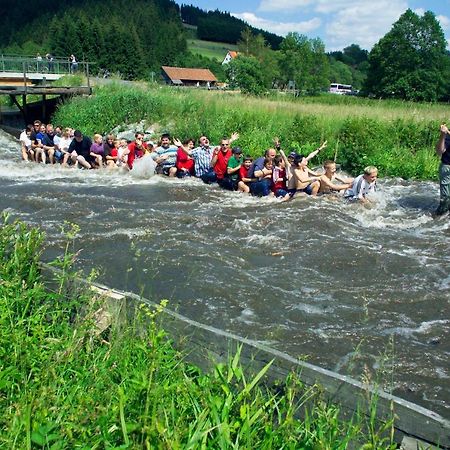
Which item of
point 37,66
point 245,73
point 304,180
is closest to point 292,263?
point 304,180

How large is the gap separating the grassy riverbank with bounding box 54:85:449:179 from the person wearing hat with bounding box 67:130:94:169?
14.0 feet

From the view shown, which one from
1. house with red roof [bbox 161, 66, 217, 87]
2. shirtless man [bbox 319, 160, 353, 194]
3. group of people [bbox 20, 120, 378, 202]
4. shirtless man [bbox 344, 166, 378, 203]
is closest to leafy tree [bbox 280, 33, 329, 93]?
house with red roof [bbox 161, 66, 217, 87]

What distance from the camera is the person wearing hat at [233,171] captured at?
13.5 meters

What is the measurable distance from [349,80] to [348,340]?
516 feet

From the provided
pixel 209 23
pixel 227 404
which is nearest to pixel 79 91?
pixel 227 404

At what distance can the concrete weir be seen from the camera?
297 cm

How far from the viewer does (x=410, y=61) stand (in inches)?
2643

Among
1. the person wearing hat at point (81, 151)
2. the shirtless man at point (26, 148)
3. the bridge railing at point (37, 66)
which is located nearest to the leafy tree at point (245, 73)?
the bridge railing at point (37, 66)

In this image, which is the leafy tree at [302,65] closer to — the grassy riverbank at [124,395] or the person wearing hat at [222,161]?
the person wearing hat at [222,161]

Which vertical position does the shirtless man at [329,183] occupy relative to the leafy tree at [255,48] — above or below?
below

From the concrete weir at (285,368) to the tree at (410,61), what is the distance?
212ft

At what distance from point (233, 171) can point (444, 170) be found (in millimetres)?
5125

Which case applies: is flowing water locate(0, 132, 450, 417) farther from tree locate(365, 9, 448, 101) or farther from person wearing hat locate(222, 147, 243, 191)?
tree locate(365, 9, 448, 101)

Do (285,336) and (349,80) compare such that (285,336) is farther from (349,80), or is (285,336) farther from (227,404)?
(349,80)
